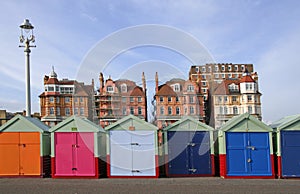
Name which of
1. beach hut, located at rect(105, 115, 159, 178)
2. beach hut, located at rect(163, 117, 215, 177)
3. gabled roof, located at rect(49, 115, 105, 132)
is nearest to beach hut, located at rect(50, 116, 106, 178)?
gabled roof, located at rect(49, 115, 105, 132)

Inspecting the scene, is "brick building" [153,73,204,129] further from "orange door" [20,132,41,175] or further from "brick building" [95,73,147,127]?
"orange door" [20,132,41,175]

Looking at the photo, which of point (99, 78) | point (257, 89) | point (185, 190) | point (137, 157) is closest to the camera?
point (99, 78)

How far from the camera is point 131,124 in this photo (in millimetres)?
15555

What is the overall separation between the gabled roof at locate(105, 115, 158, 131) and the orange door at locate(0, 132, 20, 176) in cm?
455

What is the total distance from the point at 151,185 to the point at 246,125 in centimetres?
545

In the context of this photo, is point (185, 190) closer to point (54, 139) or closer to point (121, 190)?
point (121, 190)

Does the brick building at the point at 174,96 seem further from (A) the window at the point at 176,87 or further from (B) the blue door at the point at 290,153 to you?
(B) the blue door at the point at 290,153

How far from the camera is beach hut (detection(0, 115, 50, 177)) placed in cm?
1583

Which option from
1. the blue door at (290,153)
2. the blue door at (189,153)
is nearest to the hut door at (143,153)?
the blue door at (189,153)

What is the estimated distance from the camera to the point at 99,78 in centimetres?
1128

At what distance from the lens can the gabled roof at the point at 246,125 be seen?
15422 millimetres

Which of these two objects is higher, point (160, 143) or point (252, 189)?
point (160, 143)

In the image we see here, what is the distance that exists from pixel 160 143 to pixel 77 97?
5433 mm

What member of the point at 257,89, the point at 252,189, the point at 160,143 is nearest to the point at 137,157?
the point at 160,143
